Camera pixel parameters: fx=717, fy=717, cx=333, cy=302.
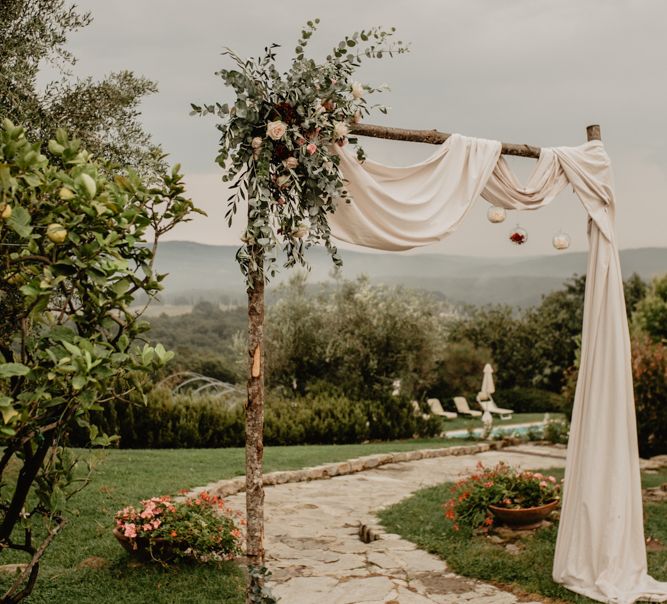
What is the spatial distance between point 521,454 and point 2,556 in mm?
8570

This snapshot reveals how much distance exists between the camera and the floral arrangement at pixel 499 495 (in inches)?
234

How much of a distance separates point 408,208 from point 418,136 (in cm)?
50

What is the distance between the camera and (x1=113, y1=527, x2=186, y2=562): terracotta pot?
4.93m

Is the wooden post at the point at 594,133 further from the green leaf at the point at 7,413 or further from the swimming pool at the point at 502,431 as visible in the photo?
the swimming pool at the point at 502,431

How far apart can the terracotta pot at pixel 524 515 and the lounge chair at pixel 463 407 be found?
514 inches

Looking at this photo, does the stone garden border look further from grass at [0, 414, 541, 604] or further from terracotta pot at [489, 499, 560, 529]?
terracotta pot at [489, 499, 560, 529]

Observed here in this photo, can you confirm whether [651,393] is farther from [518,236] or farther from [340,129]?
[340,129]

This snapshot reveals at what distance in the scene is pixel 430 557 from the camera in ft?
18.4

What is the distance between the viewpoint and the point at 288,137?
3932 mm

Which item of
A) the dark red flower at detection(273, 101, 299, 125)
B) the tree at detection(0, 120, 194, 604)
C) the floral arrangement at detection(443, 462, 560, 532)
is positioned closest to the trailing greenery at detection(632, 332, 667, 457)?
the floral arrangement at detection(443, 462, 560, 532)

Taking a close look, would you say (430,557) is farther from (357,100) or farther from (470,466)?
(470,466)

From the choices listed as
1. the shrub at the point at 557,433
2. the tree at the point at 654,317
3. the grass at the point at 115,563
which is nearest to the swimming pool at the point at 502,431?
the shrub at the point at 557,433

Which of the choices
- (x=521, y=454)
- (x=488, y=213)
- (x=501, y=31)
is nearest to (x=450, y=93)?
(x=501, y=31)

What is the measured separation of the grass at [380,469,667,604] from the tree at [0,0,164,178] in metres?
3.80
